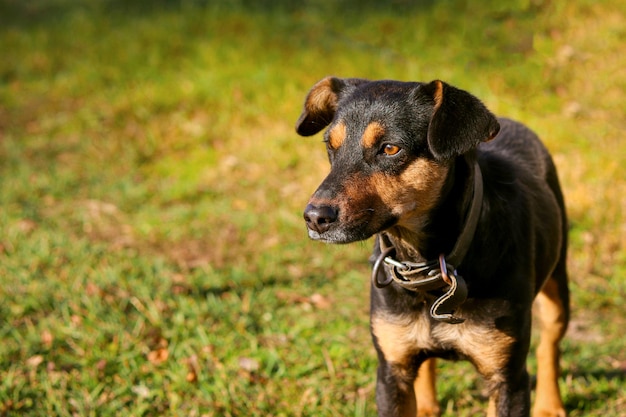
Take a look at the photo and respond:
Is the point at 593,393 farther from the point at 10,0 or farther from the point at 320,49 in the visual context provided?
the point at 10,0

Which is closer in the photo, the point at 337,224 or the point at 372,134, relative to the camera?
the point at 337,224

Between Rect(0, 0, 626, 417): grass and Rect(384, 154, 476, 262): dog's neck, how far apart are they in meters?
1.28

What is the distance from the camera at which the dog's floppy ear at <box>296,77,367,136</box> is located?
12.0ft

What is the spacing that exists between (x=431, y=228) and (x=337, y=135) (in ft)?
1.85

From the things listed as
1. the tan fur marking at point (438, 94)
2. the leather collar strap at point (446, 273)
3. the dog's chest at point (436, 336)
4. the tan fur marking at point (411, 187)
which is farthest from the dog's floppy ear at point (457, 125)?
the dog's chest at point (436, 336)

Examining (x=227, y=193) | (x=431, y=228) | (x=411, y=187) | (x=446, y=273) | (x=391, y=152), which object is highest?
(x=391, y=152)

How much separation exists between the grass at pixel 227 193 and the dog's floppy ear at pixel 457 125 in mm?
1792

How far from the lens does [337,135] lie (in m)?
3.23

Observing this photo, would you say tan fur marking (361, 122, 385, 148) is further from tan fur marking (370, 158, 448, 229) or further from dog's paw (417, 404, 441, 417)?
dog's paw (417, 404, 441, 417)

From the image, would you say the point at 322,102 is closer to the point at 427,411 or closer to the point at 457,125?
the point at 457,125

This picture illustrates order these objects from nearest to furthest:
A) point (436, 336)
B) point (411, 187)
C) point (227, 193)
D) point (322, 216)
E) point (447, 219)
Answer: point (322, 216) < point (411, 187) < point (447, 219) < point (436, 336) < point (227, 193)

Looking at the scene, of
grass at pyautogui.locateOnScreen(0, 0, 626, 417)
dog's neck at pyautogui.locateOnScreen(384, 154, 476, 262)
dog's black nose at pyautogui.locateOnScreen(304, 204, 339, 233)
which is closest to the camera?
dog's black nose at pyautogui.locateOnScreen(304, 204, 339, 233)

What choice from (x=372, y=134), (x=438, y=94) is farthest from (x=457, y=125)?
(x=372, y=134)

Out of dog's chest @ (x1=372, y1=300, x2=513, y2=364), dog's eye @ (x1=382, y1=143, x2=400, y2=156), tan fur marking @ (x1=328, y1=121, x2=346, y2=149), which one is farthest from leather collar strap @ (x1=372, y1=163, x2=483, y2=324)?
tan fur marking @ (x1=328, y1=121, x2=346, y2=149)
